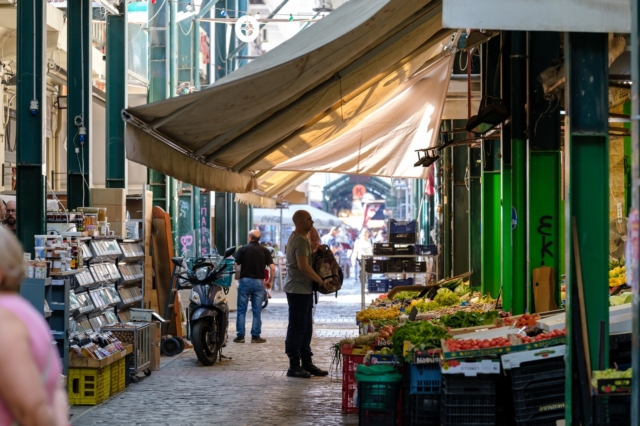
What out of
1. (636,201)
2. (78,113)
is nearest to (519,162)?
(636,201)

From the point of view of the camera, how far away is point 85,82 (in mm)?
14922

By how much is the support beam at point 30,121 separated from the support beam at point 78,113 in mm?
3174

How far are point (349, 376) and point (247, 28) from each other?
15.0 m

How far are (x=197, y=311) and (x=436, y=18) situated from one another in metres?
6.78

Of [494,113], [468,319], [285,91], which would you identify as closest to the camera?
[285,91]

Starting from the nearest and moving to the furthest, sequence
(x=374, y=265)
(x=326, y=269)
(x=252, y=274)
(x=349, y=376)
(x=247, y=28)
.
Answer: (x=349, y=376) → (x=326, y=269) → (x=252, y=274) → (x=374, y=265) → (x=247, y=28)

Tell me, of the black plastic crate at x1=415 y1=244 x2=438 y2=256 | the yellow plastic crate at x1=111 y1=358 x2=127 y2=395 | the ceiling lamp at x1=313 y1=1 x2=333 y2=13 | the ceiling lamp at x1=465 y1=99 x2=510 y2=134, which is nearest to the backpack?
the yellow plastic crate at x1=111 y1=358 x2=127 y2=395

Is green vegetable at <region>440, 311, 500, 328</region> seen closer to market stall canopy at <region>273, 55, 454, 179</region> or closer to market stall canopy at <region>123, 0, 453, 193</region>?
market stall canopy at <region>123, 0, 453, 193</region>

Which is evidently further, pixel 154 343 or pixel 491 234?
pixel 491 234

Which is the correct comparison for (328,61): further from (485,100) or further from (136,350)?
(136,350)

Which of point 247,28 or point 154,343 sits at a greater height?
point 247,28

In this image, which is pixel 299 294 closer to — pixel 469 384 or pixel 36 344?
pixel 469 384

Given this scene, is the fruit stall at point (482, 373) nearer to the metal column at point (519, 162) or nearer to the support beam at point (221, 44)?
the metal column at point (519, 162)

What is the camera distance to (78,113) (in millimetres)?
14742
